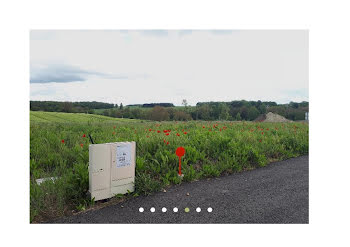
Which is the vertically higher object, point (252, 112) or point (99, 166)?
point (252, 112)

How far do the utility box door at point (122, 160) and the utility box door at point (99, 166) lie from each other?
0.07 metres

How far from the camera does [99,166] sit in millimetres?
3379

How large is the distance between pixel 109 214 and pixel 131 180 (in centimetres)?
59

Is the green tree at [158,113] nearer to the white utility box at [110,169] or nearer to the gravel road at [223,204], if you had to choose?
the white utility box at [110,169]

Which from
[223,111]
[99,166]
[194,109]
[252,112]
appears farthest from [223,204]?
[252,112]

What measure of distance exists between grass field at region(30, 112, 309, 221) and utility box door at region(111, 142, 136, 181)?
0.94ft

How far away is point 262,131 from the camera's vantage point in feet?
22.0

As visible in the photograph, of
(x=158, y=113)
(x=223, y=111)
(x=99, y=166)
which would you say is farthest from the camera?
(x=223, y=111)

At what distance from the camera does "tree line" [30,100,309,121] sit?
4078mm

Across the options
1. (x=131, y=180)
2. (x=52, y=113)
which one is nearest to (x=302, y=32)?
(x=131, y=180)

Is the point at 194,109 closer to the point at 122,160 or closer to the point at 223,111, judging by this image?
the point at 223,111

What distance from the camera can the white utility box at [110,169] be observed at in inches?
132

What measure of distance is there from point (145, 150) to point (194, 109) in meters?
1.21

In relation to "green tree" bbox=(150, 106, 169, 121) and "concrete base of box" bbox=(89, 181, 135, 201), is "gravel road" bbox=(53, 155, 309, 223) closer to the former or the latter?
"concrete base of box" bbox=(89, 181, 135, 201)
